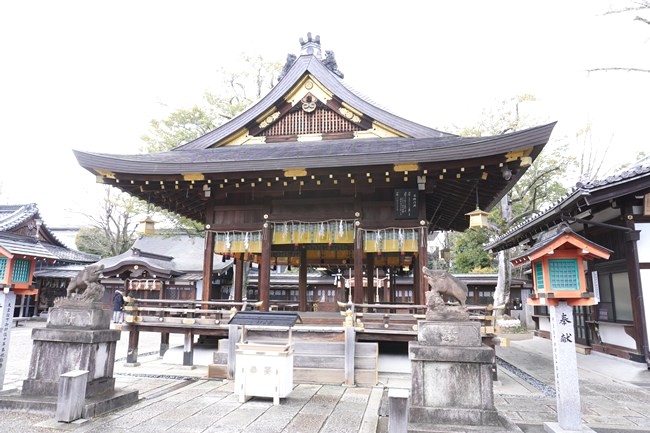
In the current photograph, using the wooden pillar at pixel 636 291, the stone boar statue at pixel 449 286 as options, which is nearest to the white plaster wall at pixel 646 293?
the wooden pillar at pixel 636 291

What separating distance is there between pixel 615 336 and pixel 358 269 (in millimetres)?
6860

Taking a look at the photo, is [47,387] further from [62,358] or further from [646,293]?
[646,293]

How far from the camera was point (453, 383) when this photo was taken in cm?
523

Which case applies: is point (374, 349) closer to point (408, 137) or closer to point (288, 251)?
point (408, 137)

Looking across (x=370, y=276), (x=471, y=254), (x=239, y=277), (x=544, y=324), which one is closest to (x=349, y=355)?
(x=370, y=276)

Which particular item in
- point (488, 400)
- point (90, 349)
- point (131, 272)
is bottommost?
point (488, 400)

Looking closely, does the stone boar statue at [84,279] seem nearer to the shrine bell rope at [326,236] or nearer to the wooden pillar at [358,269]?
the shrine bell rope at [326,236]

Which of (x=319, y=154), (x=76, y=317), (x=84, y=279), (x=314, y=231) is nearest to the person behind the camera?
(x=76, y=317)

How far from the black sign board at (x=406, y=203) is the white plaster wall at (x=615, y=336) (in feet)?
18.9

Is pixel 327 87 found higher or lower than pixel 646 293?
higher

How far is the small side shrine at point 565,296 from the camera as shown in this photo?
16.1 feet

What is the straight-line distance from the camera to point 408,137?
1102 centimetres

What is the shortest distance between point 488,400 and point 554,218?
6.79m

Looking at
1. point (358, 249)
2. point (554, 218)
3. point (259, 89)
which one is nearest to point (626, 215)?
point (554, 218)
